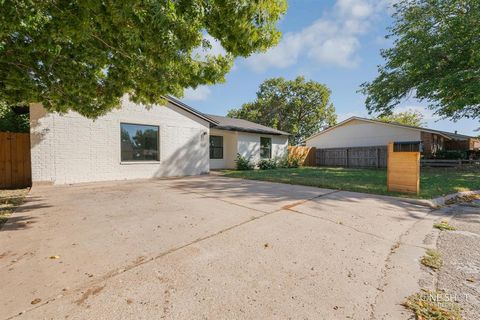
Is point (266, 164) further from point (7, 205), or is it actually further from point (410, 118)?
point (410, 118)

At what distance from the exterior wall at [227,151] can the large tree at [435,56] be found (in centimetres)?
982

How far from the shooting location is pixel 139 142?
996cm

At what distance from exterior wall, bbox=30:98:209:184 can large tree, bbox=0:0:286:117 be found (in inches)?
116

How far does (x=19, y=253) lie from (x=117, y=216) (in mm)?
1593

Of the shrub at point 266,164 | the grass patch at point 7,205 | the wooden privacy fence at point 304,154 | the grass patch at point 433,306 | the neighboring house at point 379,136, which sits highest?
the neighboring house at point 379,136

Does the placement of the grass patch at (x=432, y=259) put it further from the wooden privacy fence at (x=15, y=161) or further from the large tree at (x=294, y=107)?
the large tree at (x=294, y=107)

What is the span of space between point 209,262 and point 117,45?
3948 mm

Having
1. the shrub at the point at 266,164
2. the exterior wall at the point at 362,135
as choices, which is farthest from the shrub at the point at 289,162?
the exterior wall at the point at 362,135

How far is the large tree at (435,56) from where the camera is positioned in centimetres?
1072

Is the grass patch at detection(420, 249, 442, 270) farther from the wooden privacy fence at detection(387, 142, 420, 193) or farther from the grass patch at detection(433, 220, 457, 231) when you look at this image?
the wooden privacy fence at detection(387, 142, 420, 193)

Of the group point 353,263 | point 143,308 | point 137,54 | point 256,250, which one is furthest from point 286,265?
point 137,54

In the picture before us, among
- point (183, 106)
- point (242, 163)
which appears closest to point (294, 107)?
point (242, 163)

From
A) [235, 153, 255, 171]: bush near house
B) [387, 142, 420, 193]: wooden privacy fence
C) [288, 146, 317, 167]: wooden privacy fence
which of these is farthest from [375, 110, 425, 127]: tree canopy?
[387, 142, 420, 193]: wooden privacy fence

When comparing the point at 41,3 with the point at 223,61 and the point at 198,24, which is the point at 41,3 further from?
the point at 223,61
